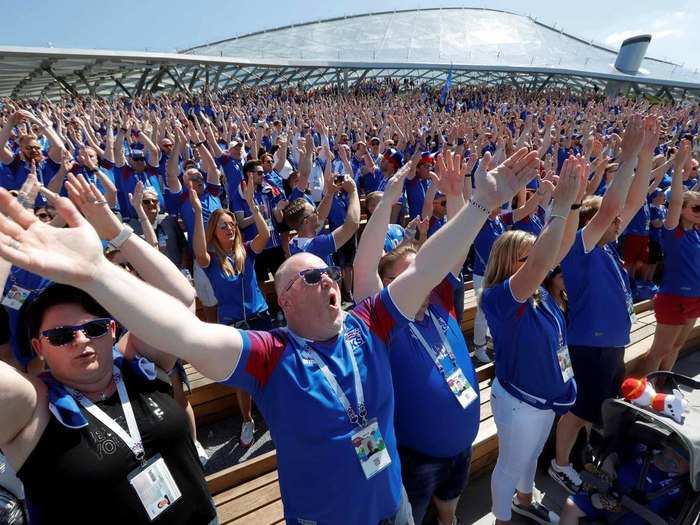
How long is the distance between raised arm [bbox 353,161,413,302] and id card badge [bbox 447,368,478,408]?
1.79ft

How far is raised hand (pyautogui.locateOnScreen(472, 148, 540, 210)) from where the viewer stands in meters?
1.64

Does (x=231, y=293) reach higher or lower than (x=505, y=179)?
lower

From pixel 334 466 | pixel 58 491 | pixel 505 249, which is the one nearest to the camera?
pixel 58 491

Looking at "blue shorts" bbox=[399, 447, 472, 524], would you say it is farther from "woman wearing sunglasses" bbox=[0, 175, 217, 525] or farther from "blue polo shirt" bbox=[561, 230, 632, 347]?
"blue polo shirt" bbox=[561, 230, 632, 347]

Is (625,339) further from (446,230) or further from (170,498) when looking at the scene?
(170,498)

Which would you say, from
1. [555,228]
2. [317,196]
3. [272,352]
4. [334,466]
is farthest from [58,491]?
[317,196]

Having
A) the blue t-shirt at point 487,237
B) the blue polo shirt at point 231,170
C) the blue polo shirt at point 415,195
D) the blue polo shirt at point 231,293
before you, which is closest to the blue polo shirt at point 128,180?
the blue polo shirt at point 231,170

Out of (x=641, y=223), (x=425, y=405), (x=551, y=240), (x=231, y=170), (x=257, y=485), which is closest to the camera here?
(x=425, y=405)

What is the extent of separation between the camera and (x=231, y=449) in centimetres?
320

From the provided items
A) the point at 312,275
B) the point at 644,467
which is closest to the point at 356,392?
the point at 312,275

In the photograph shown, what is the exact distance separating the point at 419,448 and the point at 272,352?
3.06ft

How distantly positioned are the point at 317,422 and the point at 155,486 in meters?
0.59

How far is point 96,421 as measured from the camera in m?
1.46

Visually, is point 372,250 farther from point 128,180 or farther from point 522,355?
point 128,180
